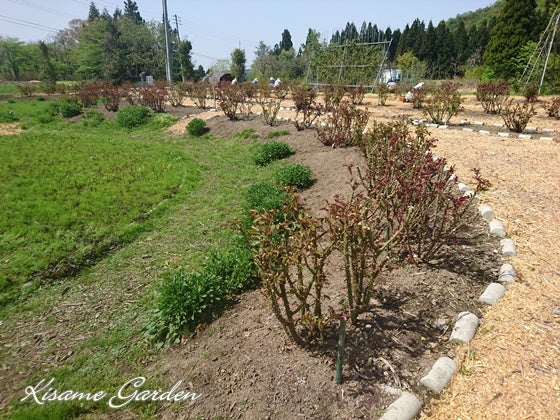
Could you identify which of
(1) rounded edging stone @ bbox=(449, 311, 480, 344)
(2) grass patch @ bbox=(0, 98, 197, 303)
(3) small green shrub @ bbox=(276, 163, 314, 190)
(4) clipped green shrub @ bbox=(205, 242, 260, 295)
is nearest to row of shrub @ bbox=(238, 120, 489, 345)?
(4) clipped green shrub @ bbox=(205, 242, 260, 295)

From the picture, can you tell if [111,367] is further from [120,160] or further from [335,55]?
[335,55]

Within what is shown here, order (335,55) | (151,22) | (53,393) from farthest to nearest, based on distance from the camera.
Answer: (151,22)
(335,55)
(53,393)

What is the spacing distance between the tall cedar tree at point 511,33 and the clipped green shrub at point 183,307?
79.4 ft

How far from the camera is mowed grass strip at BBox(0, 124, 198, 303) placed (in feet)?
16.4

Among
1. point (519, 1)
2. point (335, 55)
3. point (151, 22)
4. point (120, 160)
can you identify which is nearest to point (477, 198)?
point (120, 160)

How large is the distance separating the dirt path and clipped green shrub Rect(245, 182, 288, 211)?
10.9 ft

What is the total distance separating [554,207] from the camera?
16.1 ft

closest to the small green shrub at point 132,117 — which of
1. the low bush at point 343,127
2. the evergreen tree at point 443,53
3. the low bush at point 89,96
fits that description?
the low bush at point 89,96

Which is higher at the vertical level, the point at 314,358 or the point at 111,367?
the point at 314,358

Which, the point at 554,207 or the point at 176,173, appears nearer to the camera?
the point at 554,207

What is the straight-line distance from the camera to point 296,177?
684cm

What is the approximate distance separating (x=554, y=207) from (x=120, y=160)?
9.91m

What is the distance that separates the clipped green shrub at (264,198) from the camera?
553cm

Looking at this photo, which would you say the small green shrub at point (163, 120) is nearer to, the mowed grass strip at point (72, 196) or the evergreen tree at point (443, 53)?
the mowed grass strip at point (72, 196)
